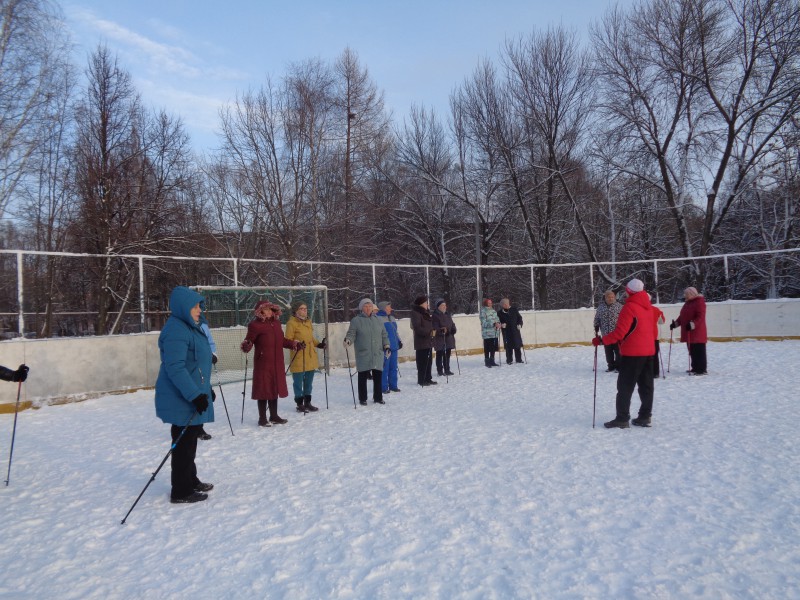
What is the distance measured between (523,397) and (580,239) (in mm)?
21370

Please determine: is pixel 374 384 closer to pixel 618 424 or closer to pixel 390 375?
pixel 390 375

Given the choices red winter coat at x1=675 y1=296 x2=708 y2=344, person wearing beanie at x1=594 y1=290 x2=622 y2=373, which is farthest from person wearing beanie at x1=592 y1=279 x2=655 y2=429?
red winter coat at x1=675 y1=296 x2=708 y2=344

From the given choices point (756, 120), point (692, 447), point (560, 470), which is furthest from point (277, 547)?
point (756, 120)

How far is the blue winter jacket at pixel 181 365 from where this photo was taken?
4.76m

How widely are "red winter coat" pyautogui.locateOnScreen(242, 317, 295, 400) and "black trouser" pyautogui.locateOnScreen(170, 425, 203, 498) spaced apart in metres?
2.82

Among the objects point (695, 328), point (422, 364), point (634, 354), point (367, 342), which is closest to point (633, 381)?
point (634, 354)

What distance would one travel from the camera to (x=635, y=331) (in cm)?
690

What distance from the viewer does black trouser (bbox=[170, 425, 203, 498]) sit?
16.3 feet

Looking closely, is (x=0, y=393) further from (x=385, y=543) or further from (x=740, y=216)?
(x=740, y=216)

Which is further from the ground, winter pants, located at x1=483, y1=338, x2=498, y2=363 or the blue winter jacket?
the blue winter jacket

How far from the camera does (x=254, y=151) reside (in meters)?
22.5

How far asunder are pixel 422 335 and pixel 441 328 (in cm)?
130

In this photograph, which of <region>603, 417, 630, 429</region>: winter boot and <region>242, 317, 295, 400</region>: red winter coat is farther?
<region>242, 317, 295, 400</region>: red winter coat

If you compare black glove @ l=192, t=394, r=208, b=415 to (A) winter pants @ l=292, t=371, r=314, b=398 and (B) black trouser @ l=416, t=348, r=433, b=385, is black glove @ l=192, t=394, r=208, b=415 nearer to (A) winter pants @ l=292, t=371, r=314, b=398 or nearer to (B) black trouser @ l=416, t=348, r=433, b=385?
(A) winter pants @ l=292, t=371, r=314, b=398
